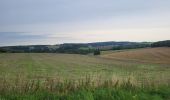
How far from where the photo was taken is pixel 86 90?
11.9 metres

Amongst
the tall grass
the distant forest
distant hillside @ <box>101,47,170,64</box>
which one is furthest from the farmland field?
the distant forest

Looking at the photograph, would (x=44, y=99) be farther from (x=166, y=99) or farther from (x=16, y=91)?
(x=166, y=99)

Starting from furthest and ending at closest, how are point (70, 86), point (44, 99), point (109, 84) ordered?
point (109, 84) < point (70, 86) < point (44, 99)

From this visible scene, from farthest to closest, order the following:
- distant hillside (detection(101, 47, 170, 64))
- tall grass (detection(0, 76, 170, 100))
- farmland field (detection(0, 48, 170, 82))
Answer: distant hillside (detection(101, 47, 170, 64))
farmland field (detection(0, 48, 170, 82))
tall grass (detection(0, 76, 170, 100))

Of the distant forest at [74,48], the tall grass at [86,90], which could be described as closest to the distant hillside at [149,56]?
the distant forest at [74,48]

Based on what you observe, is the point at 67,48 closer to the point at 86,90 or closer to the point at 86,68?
the point at 86,68

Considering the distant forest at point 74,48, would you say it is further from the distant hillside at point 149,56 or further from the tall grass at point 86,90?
the tall grass at point 86,90

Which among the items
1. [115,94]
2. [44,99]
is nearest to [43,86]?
[44,99]

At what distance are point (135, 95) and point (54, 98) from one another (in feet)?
9.23

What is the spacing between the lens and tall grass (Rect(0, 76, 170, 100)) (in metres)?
10.9

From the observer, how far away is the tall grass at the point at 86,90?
1088 cm

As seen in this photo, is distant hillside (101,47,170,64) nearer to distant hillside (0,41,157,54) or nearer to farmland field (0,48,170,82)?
farmland field (0,48,170,82)

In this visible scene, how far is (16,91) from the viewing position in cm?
1165

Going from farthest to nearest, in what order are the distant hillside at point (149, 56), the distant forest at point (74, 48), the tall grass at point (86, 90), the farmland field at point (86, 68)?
the distant forest at point (74, 48) → the distant hillside at point (149, 56) → the farmland field at point (86, 68) → the tall grass at point (86, 90)
